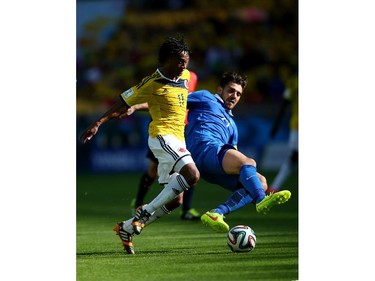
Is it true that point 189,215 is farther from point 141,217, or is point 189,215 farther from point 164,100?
point 164,100

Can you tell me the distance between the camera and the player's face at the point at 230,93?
683cm

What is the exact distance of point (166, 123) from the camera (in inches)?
244

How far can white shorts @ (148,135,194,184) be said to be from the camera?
240 inches

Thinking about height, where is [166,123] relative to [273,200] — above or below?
above

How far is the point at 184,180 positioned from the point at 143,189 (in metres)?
2.56

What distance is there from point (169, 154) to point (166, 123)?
24 cm

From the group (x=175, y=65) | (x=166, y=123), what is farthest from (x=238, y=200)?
(x=175, y=65)

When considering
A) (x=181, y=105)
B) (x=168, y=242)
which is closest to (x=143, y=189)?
(x=168, y=242)

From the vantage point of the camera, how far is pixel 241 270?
552 cm

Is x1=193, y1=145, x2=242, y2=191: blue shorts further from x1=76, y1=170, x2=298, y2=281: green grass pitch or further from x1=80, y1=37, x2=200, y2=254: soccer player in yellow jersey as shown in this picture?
x1=76, y1=170, x2=298, y2=281: green grass pitch

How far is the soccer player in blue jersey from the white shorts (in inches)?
15.7
